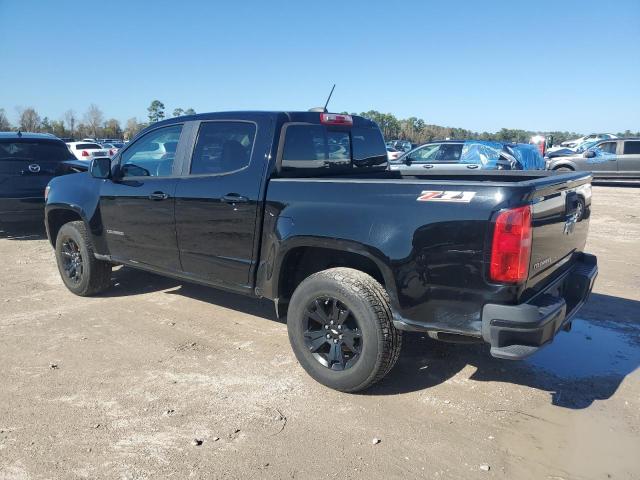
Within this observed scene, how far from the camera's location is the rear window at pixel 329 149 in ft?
13.6

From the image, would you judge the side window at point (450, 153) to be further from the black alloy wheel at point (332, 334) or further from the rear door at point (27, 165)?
the black alloy wheel at point (332, 334)

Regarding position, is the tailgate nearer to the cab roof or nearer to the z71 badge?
the z71 badge

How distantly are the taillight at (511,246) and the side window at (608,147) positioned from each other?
Result: 1767 cm

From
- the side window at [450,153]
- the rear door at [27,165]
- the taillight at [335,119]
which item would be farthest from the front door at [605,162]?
the rear door at [27,165]

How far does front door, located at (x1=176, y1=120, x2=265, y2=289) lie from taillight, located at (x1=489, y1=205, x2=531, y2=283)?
71.6 inches

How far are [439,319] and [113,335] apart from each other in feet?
9.82

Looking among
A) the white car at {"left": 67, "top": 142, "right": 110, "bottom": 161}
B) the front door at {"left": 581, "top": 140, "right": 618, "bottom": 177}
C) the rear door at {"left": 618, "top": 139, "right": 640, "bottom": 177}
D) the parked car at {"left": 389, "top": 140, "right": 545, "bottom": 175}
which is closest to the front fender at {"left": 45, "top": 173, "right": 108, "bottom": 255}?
the parked car at {"left": 389, "top": 140, "right": 545, "bottom": 175}

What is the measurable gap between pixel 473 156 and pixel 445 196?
1043cm

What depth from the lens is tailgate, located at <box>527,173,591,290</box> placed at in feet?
9.98

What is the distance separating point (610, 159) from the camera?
17859mm

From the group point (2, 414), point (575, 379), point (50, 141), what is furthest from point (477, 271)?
point (50, 141)

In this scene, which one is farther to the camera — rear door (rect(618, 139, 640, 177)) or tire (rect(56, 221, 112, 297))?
rear door (rect(618, 139, 640, 177))

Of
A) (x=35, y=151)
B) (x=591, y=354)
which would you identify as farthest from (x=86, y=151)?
(x=591, y=354)

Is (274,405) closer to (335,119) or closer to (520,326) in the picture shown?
(520,326)
